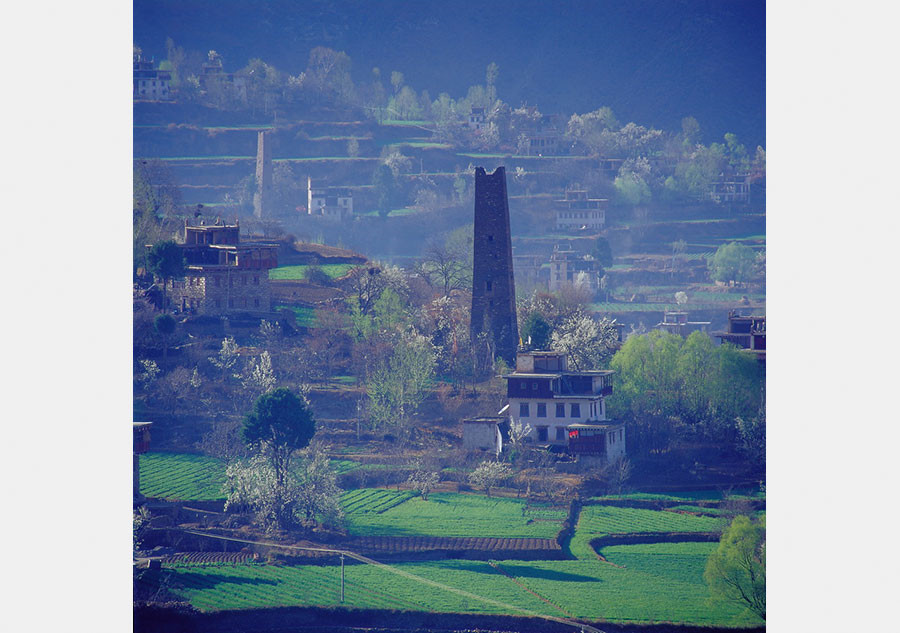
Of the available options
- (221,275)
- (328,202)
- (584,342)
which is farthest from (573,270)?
(221,275)

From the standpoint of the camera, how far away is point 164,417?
32156mm

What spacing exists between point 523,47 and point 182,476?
4296 centimetres

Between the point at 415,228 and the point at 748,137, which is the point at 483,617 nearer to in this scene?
the point at 415,228

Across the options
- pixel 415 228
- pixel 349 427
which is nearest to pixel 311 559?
pixel 349 427

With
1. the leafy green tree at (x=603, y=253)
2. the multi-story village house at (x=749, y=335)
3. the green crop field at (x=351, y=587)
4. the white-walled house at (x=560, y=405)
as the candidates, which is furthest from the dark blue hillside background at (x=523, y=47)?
the green crop field at (x=351, y=587)

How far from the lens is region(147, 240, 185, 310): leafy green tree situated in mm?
35281

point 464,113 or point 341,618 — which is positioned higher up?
point 464,113

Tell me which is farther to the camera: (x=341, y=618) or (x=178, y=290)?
(x=178, y=290)

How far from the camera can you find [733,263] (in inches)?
2280

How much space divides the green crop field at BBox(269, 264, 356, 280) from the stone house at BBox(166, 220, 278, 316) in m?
4.71

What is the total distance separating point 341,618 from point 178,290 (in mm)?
14909

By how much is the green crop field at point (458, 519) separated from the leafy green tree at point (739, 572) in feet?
11.7

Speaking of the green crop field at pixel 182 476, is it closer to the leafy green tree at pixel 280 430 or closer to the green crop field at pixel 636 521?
the leafy green tree at pixel 280 430

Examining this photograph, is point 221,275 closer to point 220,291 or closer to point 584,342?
point 220,291
